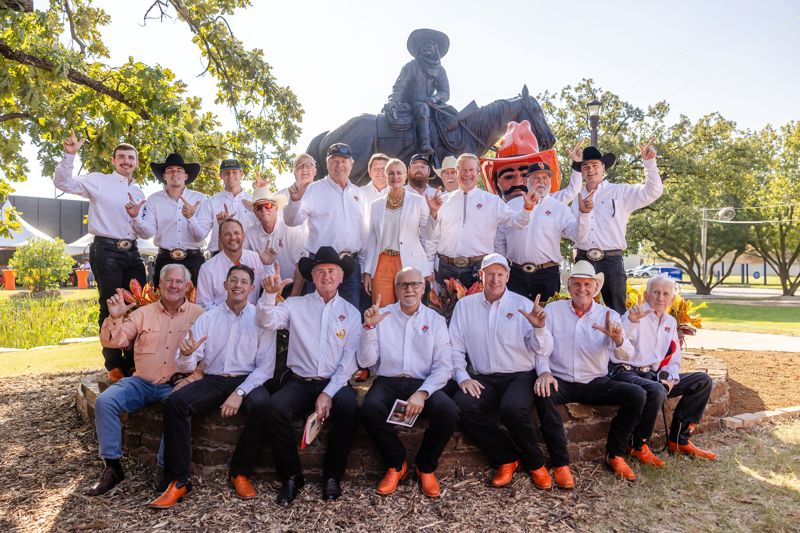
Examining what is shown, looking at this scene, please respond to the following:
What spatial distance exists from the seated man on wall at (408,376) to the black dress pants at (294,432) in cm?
14

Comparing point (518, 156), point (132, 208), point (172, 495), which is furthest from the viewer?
point (518, 156)

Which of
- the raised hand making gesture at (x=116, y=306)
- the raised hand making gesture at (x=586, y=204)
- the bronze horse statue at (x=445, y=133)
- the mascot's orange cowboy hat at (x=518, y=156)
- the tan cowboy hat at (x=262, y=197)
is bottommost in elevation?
the raised hand making gesture at (x=116, y=306)

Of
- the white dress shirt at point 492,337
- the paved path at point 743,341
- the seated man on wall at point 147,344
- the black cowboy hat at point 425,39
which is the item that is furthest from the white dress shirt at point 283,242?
the paved path at point 743,341

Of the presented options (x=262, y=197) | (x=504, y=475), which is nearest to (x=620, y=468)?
(x=504, y=475)

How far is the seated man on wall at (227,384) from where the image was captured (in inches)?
147

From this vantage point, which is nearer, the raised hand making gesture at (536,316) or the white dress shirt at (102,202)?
the raised hand making gesture at (536,316)

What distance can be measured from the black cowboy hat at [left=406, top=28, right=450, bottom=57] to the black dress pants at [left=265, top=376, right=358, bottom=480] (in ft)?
18.2

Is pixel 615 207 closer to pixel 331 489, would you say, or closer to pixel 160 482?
pixel 331 489

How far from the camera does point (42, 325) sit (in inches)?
458

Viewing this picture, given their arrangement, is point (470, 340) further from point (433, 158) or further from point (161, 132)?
point (161, 132)

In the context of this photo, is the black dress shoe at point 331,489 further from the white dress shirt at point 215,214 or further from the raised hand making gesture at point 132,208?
the raised hand making gesture at point 132,208

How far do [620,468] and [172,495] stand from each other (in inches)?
126

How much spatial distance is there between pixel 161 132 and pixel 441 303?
4048mm

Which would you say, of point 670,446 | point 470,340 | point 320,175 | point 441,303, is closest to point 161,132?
point 320,175
